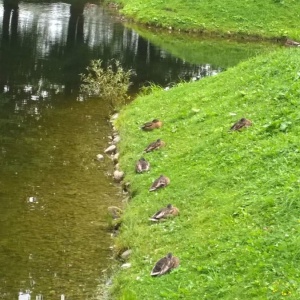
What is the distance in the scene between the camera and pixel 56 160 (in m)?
17.9

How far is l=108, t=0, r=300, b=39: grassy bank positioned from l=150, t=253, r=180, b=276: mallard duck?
3689 cm

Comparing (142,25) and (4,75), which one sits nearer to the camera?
(4,75)

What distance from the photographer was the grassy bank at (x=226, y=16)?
46.1 meters

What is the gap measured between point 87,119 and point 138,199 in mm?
8538

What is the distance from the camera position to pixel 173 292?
1011cm

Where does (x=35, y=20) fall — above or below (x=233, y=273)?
below

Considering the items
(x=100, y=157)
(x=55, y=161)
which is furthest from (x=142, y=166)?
(x=55, y=161)

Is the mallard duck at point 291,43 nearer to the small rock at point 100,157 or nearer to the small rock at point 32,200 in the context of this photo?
the small rock at point 100,157

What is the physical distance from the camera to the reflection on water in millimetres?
11914

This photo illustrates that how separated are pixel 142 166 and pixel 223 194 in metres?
3.70

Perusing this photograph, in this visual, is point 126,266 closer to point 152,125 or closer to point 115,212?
point 115,212

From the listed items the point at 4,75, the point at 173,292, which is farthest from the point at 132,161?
the point at 4,75

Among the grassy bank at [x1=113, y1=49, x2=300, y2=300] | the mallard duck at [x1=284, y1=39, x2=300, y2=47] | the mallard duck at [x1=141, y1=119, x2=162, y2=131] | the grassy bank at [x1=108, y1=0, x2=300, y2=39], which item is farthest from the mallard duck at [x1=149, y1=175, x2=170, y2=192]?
the grassy bank at [x1=108, y1=0, x2=300, y2=39]

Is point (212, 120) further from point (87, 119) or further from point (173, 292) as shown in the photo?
point (173, 292)
